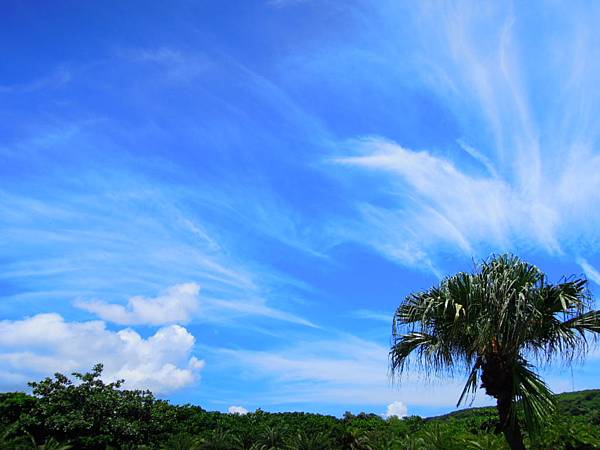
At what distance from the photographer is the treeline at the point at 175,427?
3184 cm

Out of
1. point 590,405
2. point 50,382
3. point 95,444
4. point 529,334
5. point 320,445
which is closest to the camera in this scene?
point 529,334

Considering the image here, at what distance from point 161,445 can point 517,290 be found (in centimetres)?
2781

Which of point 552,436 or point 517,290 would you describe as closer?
point 517,290

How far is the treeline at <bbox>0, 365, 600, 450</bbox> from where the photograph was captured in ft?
104

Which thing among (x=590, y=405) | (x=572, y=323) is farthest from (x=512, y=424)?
(x=590, y=405)

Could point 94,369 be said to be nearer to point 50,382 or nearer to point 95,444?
point 50,382

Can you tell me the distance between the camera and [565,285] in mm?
14812

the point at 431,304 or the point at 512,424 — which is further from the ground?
the point at 431,304

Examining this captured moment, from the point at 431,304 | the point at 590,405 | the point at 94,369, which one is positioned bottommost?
the point at 431,304

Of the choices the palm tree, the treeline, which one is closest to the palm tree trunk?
the palm tree

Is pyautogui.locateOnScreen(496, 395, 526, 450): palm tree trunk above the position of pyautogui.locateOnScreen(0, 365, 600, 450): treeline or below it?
below

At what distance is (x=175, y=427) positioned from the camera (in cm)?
3803

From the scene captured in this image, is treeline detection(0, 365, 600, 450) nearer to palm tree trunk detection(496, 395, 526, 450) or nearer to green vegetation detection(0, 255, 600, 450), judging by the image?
green vegetation detection(0, 255, 600, 450)

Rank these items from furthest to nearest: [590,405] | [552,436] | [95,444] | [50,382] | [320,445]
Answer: [590,405]
[320,445]
[50,382]
[95,444]
[552,436]
